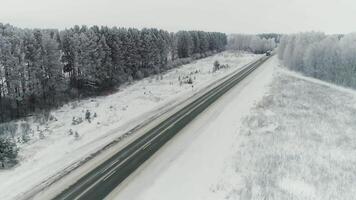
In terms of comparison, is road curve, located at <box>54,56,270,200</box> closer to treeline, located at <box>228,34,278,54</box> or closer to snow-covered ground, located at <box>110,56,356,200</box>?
snow-covered ground, located at <box>110,56,356,200</box>

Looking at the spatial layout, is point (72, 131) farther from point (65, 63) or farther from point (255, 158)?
point (65, 63)

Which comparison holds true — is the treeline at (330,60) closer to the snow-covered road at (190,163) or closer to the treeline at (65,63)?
the treeline at (65,63)

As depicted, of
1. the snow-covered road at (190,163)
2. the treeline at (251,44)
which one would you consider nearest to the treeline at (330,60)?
the snow-covered road at (190,163)

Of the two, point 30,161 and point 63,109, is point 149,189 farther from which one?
point 63,109

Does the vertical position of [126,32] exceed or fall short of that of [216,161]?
it exceeds it

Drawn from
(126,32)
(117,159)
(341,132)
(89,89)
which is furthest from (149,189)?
(126,32)

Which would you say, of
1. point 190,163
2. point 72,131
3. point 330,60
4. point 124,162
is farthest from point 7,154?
point 330,60

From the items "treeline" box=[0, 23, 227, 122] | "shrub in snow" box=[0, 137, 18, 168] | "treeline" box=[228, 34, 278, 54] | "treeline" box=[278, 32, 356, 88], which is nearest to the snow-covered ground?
"shrub in snow" box=[0, 137, 18, 168]
